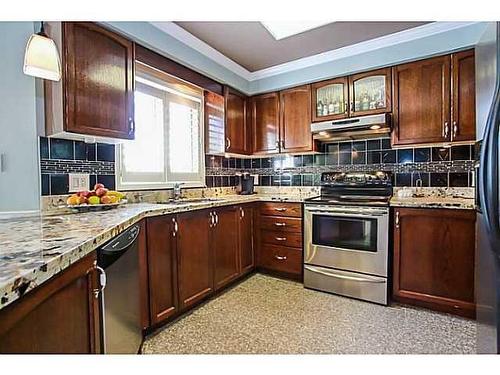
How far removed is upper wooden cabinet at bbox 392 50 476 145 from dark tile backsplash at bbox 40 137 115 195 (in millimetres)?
2546

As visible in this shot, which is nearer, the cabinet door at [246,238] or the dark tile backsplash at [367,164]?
the dark tile backsplash at [367,164]

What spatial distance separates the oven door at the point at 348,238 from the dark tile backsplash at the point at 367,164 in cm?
72

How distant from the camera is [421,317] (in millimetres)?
2250

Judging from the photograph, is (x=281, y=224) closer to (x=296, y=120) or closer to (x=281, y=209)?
(x=281, y=209)

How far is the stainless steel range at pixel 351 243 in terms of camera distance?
8.19ft

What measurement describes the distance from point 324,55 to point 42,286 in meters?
3.04

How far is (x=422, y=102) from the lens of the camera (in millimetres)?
2609

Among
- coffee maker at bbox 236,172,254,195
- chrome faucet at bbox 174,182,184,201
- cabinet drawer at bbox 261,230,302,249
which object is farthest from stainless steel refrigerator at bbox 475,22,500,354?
coffee maker at bbox 236,172,254,195

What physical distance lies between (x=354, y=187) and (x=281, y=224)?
0.89 m

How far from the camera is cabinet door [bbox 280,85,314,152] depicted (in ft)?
10.6

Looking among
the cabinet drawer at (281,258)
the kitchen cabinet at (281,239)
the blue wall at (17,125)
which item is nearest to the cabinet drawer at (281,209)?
the kitchen cabinet at (281,239)

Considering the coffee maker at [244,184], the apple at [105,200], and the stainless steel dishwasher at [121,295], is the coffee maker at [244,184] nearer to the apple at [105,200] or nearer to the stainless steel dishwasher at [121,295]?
the apple at [105,200]
